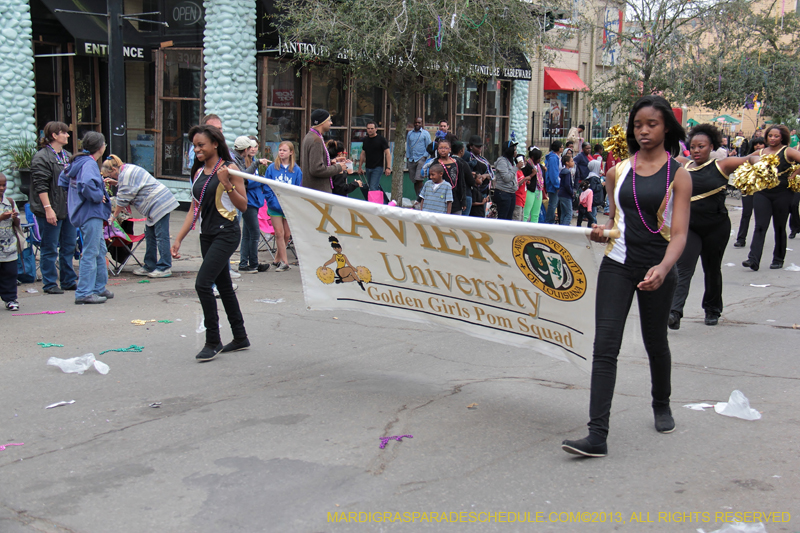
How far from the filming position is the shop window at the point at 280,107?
16.5m

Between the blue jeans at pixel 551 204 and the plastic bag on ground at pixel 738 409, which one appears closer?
the plastic bag on ground at pixel 738 409

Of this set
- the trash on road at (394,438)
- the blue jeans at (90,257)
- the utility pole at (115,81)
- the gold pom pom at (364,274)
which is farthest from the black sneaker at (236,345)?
the utility pole at (115,81)

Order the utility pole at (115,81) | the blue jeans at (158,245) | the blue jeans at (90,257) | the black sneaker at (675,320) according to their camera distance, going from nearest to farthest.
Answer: the black sneaker at (675,320) < the blue jeans at (90,257) < the blue jeans at (158,245) < the utility pole at (115,81)

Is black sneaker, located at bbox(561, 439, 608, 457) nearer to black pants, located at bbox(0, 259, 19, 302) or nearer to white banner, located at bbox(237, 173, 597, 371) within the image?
white banner, located at bbox(237, 173, 597, 371)

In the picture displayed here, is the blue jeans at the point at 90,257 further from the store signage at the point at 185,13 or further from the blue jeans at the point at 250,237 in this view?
the store signage at the point at 185,13

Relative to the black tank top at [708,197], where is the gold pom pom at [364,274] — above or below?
below

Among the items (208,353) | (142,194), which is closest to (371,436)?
(208,353)

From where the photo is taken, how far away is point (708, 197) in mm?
7172

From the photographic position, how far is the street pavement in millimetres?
3506

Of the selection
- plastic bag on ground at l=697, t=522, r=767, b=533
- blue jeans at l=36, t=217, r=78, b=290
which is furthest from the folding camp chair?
plastic bag on ground at l=697, t=522, r=767, b=533

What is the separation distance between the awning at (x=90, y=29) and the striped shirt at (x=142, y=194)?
6.32 m

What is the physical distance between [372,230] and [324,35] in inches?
366

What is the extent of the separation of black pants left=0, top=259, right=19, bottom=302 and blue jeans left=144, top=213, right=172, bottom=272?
2.27m

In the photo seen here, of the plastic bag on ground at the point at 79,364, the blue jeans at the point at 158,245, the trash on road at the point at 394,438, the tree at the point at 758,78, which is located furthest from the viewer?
the tree at the point at 758,78
